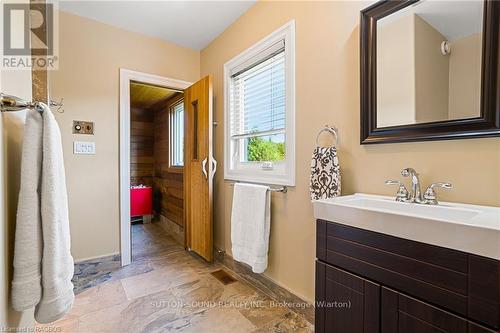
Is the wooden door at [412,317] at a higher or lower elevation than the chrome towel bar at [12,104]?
lower

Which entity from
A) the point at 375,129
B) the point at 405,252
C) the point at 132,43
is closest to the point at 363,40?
the point at 375,129

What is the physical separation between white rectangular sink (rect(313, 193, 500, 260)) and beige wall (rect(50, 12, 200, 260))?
212 centimetres

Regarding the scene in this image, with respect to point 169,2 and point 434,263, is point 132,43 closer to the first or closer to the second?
point 169,2

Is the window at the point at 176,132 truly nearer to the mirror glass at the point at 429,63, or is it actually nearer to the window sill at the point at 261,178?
the window sill at the point at 261,178

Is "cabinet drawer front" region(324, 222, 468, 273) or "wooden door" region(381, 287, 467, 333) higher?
"cabinet drawer front" region(324, 222, 468, 273)

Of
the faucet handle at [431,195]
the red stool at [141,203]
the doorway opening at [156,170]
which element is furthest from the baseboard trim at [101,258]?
the faucet handle at [431,195]

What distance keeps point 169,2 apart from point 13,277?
6.93 ft

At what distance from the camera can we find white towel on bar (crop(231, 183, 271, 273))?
178 centimetres

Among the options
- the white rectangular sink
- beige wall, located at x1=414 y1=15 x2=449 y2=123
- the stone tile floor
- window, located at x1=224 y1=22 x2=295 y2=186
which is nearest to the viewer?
the white rectangular sink

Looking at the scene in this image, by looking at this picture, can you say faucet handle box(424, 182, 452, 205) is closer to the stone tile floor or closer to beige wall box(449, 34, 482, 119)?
beige wall box(449, 34, 482, 119)

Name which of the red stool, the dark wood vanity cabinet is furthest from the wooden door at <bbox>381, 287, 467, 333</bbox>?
the red stool

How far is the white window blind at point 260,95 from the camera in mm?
1843

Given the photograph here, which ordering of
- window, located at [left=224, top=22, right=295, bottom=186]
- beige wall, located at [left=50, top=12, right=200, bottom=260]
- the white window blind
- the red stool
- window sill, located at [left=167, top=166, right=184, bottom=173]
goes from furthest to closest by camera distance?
the red stool → window sill, located at [left=167, top=166, right=184, bottom=173] → beige wall, located at [left=50, top=12, right=200, bottom=260] → the white window blind → window, located at [left=224, top=22, right=295, bottom=186]

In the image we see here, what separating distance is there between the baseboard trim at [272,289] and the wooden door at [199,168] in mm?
232
